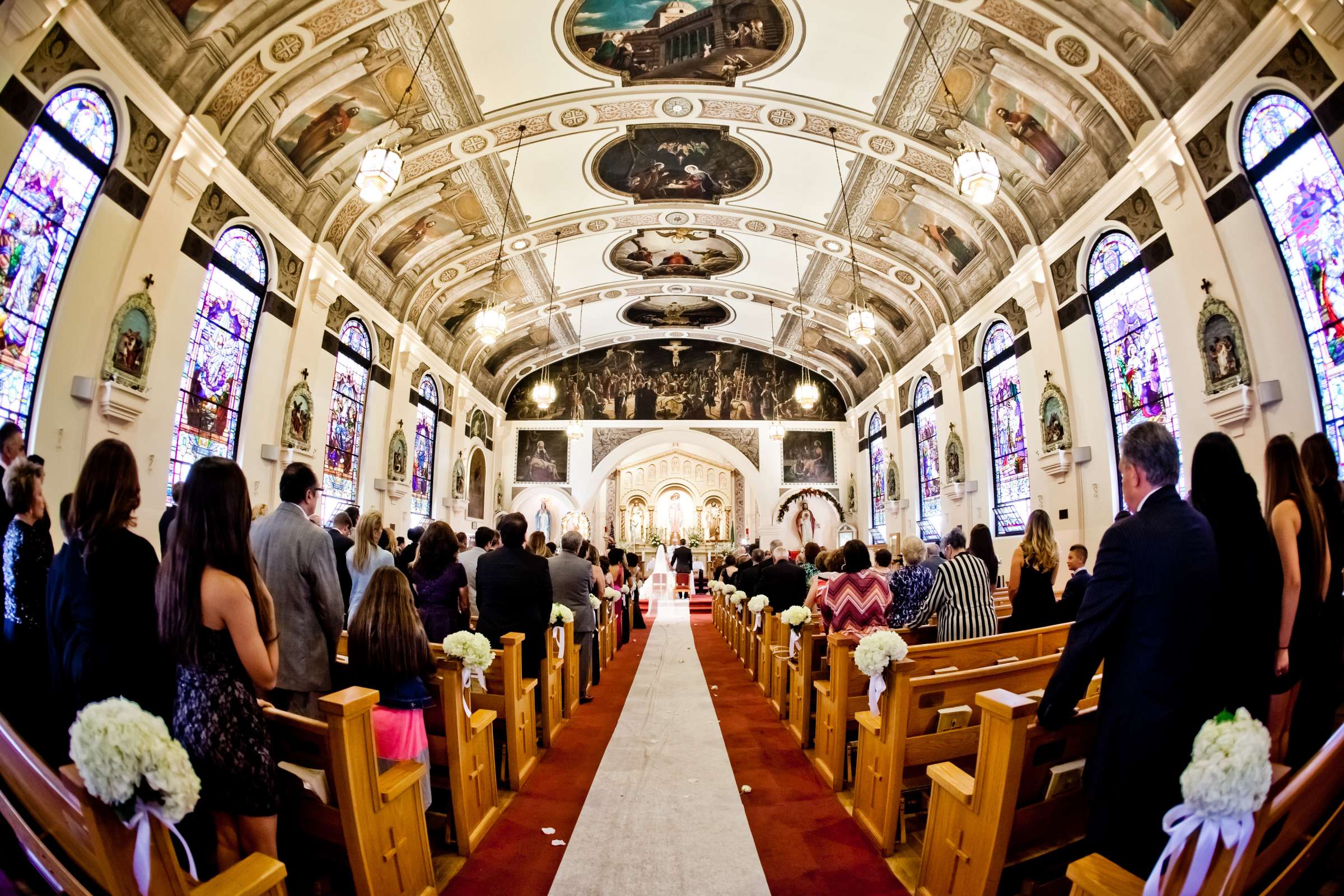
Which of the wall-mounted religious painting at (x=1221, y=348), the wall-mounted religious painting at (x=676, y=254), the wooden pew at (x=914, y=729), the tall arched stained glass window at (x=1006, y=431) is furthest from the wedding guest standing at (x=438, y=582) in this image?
the wall-mounted religious painting at (x=676, y=254)

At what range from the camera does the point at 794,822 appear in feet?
11.0

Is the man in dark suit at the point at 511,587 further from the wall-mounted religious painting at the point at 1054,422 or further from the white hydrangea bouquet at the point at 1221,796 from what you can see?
the wall-mounted religious painting at the point at 1054,422

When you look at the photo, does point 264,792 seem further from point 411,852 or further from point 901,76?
point 901,76

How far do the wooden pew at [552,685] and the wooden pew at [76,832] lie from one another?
10.8ft

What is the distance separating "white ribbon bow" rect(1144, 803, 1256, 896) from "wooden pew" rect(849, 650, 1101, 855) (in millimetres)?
1517

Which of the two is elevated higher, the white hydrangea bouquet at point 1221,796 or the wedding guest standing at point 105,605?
the wedding guest standing at point 105,605

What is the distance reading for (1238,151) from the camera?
656 cm

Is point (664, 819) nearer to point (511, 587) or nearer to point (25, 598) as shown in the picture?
point (511, 587)

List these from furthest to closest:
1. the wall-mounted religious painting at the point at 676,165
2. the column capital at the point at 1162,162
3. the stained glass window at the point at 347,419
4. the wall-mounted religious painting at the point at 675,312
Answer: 1. the wall-mounted religious painting at the point at 675,312
2. the stained glass window at the point at 347,419
3. the wall-mounted religious painting at the point at 676,165
4. the column capital at the point at 1162,162

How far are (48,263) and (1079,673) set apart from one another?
8.47 metres

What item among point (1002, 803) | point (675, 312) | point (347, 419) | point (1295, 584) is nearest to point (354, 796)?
point (1002, 803)

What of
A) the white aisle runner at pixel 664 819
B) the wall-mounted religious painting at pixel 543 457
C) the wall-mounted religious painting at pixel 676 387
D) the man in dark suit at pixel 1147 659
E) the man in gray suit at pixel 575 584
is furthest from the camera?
the wall-mounted religious painting at pixel 676 387

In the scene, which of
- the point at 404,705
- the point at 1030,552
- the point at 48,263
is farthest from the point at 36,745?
the point at 48,263

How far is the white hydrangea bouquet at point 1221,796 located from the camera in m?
1.19
